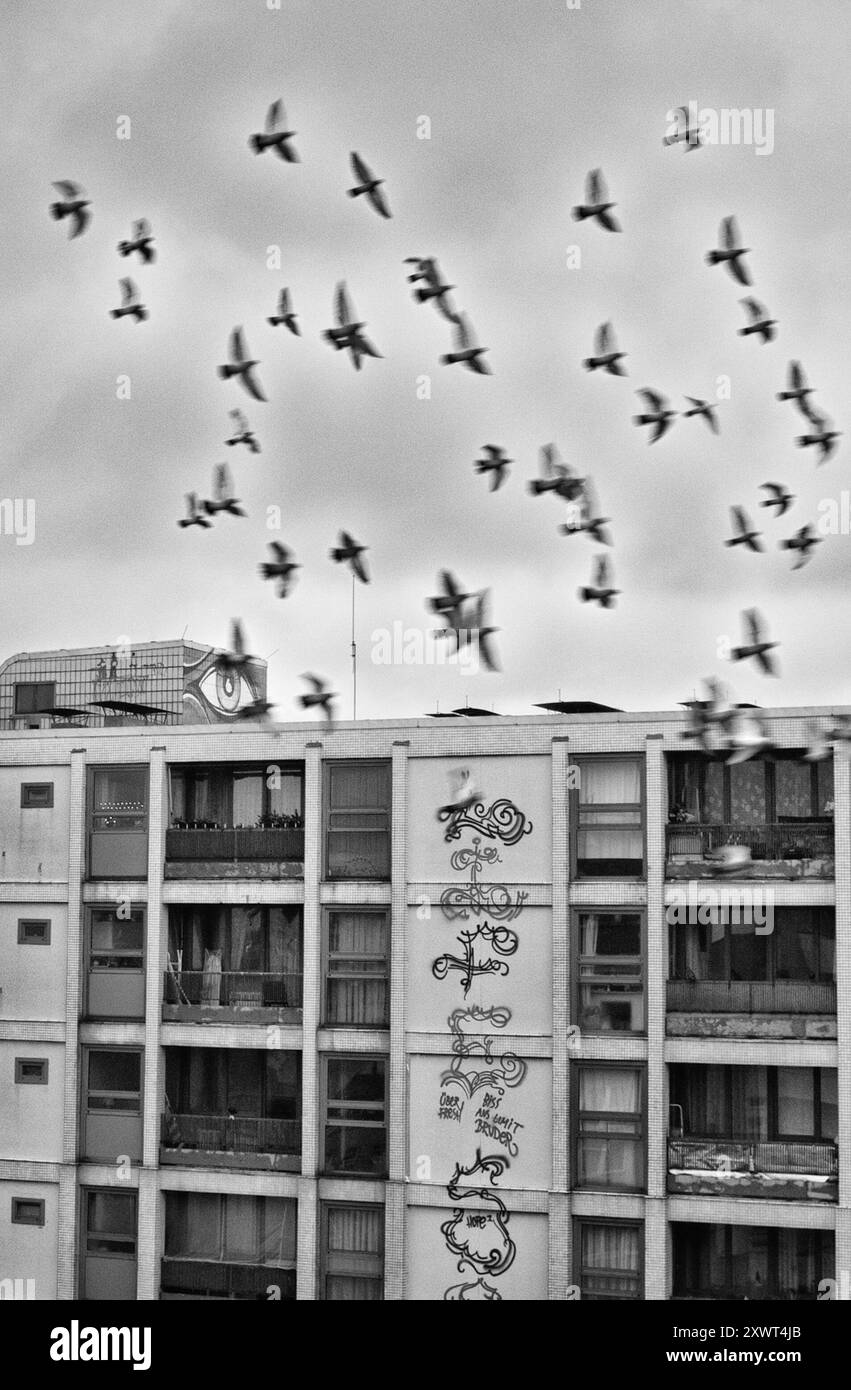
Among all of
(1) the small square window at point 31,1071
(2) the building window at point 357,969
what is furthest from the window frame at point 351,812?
(1) the small square window at point 31,1071

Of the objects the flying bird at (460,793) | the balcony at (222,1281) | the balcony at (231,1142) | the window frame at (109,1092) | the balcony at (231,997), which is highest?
the flying bird at (460,793)

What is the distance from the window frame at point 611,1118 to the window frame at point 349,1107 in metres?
3.61

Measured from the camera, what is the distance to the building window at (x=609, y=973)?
30.1 m

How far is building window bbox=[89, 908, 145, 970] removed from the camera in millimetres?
32812

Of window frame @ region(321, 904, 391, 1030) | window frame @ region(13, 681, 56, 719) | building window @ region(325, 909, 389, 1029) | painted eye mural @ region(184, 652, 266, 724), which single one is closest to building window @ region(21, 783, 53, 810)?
window frame @ region(13, 681, 56, 719)

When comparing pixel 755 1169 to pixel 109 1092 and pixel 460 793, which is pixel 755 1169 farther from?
pixel 109 1092

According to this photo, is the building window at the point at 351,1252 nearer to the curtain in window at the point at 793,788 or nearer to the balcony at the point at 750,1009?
the balcony at the point at 750,1009

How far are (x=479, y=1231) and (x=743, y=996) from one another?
21.5 ft

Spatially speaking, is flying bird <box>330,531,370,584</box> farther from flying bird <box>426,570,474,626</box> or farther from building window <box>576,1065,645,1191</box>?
building window <box>576,1065,645,1191</box>

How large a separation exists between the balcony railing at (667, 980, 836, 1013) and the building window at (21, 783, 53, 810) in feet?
43.7

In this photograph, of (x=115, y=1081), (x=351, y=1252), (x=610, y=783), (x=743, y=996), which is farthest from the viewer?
(x=115, y=1081)

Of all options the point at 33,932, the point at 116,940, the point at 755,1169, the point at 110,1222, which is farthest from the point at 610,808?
the point at 110,1222

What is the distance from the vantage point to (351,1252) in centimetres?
3091
